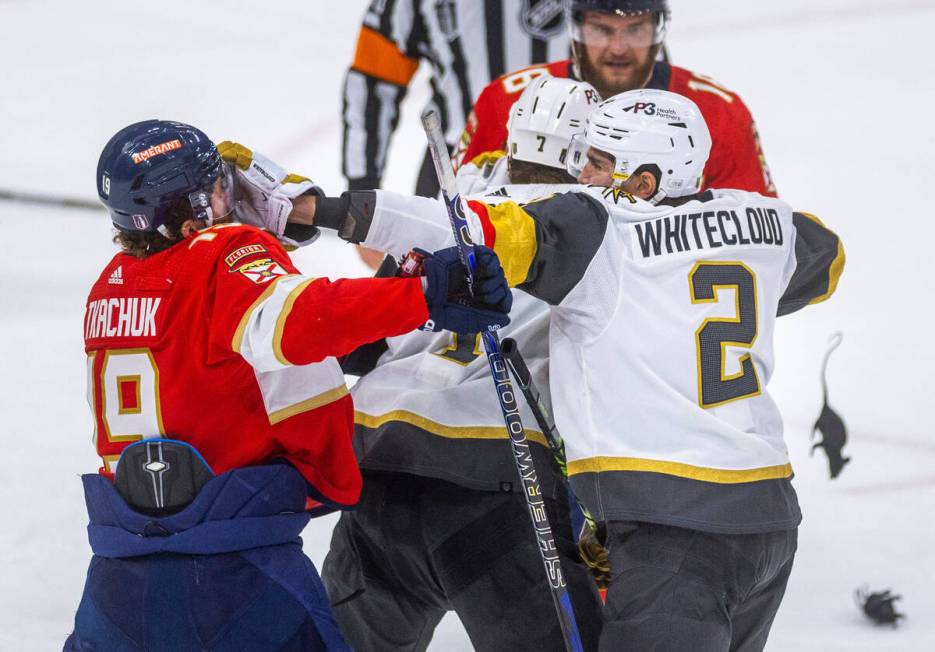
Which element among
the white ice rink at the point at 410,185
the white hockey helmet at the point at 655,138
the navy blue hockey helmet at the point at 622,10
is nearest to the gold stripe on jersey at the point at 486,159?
the white hockey helmet at the point at 655,138

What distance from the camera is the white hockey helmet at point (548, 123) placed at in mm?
2562

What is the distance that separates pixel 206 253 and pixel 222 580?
492mm

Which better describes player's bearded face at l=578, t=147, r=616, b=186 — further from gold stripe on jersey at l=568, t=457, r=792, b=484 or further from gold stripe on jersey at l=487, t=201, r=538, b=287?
gold stripe on jersey at l=568, t=457, r=792, b=484

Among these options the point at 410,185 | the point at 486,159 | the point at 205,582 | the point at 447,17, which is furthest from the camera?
the point at 410,185

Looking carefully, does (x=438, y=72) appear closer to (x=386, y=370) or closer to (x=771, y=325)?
(x=386, y=370)

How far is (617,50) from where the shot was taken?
10.9 ft

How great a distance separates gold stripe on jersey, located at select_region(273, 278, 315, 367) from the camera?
194 centimetres

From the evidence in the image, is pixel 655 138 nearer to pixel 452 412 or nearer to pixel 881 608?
pixel 452 412

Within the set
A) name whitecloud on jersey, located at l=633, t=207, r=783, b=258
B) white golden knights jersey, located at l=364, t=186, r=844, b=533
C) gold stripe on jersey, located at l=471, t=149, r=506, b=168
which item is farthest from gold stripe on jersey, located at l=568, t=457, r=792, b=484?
gold stripe on jersey, located at l=471, t=149, r=506, b=168

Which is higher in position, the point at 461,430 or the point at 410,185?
the point at 461,430

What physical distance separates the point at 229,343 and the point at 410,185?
3677 millimetres

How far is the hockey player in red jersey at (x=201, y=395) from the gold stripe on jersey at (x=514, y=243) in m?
0.07

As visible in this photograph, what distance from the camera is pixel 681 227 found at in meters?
2.18

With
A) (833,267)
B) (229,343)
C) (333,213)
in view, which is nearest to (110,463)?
(229,343)
